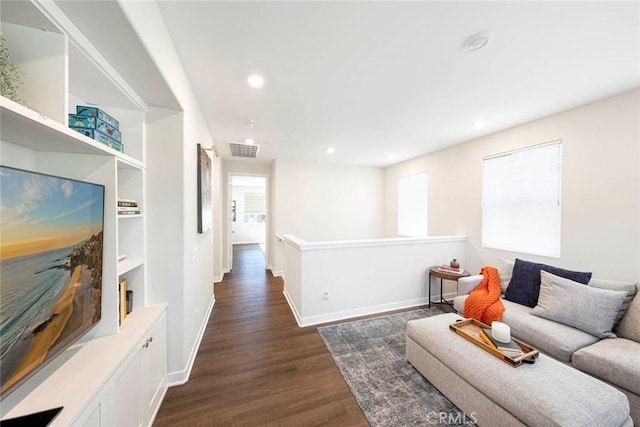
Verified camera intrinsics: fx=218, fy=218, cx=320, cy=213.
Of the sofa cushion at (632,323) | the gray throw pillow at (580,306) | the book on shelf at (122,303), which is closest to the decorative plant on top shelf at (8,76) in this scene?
the book on shelf at (122,303)

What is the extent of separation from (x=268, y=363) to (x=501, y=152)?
12.6ft

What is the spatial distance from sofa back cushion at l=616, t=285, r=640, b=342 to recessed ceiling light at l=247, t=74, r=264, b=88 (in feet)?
11.7

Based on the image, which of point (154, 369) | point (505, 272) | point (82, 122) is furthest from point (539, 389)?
point (82, 122)

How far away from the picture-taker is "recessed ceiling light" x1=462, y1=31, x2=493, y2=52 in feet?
4.53

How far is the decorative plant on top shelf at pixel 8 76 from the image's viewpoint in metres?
0.79

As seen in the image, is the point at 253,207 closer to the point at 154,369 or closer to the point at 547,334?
the point at 154,369

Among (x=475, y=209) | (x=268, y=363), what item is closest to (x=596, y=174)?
(x=475, y=209)

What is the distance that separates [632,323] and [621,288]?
1.02ft

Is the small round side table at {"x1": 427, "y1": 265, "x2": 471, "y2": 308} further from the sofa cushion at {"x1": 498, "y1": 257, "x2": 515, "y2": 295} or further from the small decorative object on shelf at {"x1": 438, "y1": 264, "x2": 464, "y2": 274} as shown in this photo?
the sofa cushion at {"x1": 498, "y1": 257, "x2": 515, "y2": 295}

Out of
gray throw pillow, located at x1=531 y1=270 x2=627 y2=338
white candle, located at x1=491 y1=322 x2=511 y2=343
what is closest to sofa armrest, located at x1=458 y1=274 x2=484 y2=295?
gray throw pillow, located at x1=531 y1=270 x2=627 y2=338

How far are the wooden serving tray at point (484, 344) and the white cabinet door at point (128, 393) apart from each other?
222cm

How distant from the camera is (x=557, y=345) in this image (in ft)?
5.63

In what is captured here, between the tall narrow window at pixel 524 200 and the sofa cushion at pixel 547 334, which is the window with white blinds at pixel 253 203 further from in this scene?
the sofa cushion at pixel 547 334

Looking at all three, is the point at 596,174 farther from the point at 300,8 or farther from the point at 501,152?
the point at 300,8
